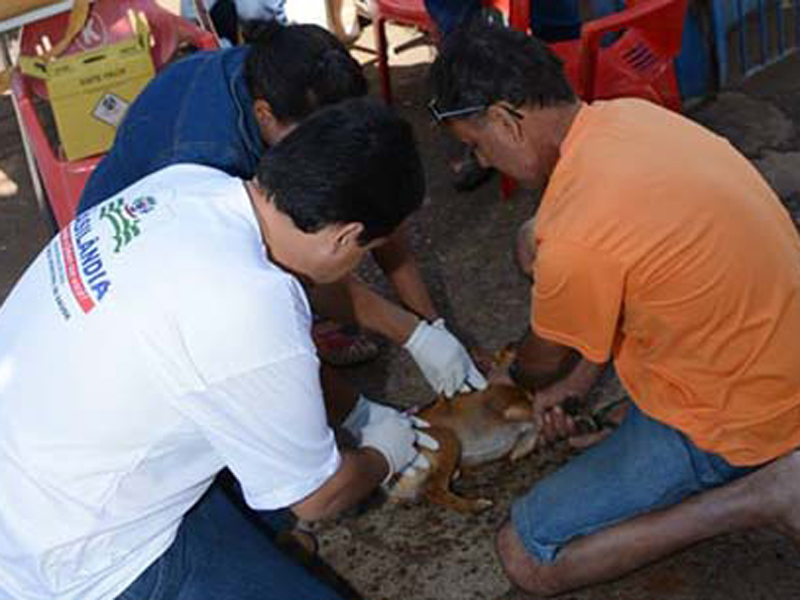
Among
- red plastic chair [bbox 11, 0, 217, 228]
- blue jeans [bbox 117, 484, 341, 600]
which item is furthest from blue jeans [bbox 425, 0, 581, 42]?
blue jeans [bbox 117, 484, 341, 600]

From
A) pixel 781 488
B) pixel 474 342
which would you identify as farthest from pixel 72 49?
pixel 781 488

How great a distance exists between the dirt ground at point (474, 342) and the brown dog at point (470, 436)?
52mm

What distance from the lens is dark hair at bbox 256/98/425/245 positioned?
5.58ft

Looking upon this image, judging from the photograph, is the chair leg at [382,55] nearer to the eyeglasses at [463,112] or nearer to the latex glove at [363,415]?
the latex glove at [363,415]

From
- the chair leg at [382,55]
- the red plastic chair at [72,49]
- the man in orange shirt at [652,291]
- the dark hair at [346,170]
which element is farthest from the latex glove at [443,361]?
the chair leg at [382,55]

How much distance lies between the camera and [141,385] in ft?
5.61

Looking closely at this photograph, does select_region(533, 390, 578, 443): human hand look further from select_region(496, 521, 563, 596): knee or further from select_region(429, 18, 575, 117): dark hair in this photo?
select_region(429, 18, 575, 117): dark hair

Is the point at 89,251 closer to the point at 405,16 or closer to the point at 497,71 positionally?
the point at 497,71

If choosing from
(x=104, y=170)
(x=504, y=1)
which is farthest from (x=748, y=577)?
(x=504, y=1)

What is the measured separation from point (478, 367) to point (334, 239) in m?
1.18

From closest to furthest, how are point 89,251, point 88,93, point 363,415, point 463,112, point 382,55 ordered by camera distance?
point 89,251
point 463,112
point 363,415
point 88,93
point 382,55

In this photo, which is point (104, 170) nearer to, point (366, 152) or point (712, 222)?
point (366, 152)

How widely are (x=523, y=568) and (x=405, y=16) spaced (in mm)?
2168

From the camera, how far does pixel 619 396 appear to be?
280cm
